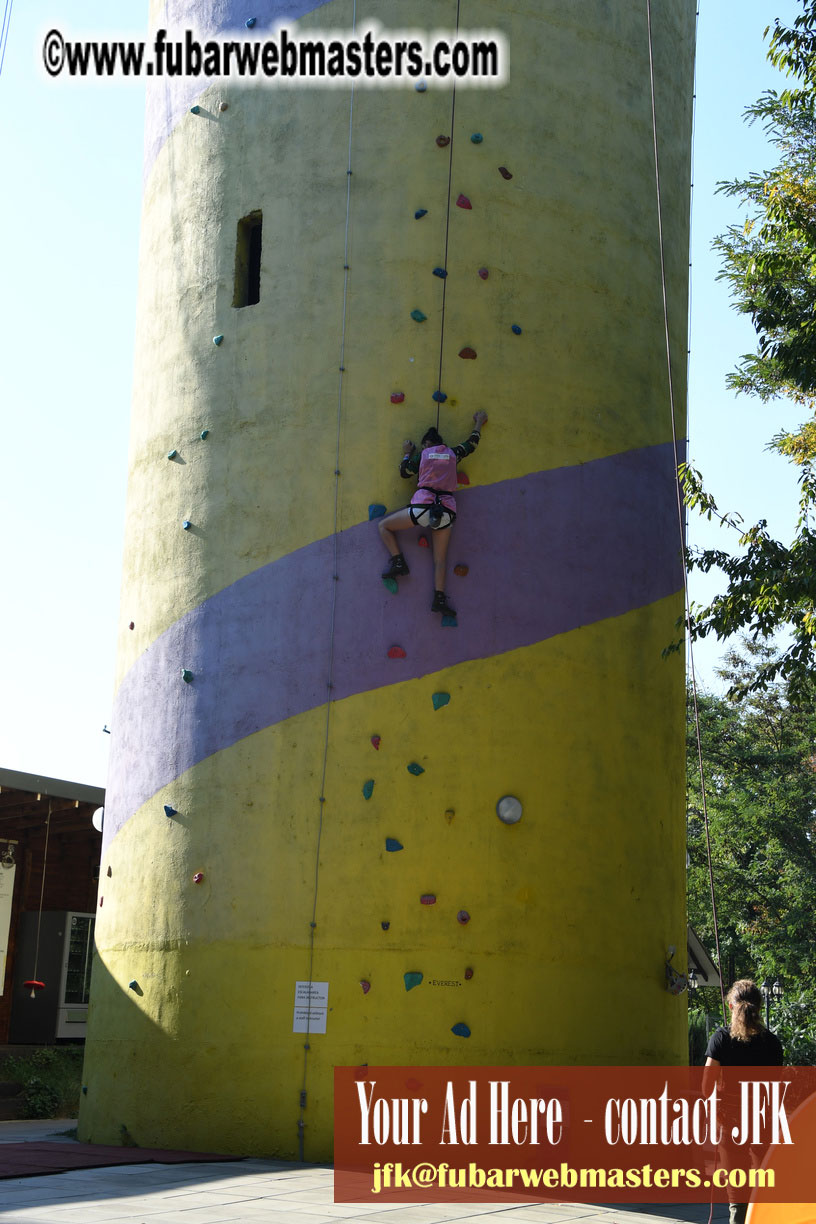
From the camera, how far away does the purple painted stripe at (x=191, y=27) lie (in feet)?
42.3

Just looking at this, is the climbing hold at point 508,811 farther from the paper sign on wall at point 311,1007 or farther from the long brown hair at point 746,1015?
the long brown hair at point 746,1015

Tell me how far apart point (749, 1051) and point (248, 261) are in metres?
8.69

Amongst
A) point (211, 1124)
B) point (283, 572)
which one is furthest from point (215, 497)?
point (211, 1124)

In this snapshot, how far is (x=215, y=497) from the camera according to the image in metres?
12.2

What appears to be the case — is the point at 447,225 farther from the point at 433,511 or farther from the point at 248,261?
the point at 433,511

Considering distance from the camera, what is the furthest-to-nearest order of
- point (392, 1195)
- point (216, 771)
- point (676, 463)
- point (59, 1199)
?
point (676, 463) < point (216, 771) < point (392, 1195) < point (59, 1199)

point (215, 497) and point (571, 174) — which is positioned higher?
point (571, 174)

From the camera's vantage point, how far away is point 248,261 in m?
12.8

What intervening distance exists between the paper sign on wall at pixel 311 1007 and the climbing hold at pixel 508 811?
1.95m

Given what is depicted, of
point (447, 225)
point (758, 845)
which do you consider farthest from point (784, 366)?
point (758, 845)

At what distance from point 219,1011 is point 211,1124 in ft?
2.89

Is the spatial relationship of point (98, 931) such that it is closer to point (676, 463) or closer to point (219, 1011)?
point (219, 1011)

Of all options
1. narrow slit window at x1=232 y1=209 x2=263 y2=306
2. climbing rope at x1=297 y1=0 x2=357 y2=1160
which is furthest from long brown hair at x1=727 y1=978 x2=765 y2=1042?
narrow slit window at x1=232 y1=209 x2=263 y2=306

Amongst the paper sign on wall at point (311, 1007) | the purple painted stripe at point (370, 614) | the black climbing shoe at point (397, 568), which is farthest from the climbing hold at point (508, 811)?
the black climbing shoe at point (397, 568)
